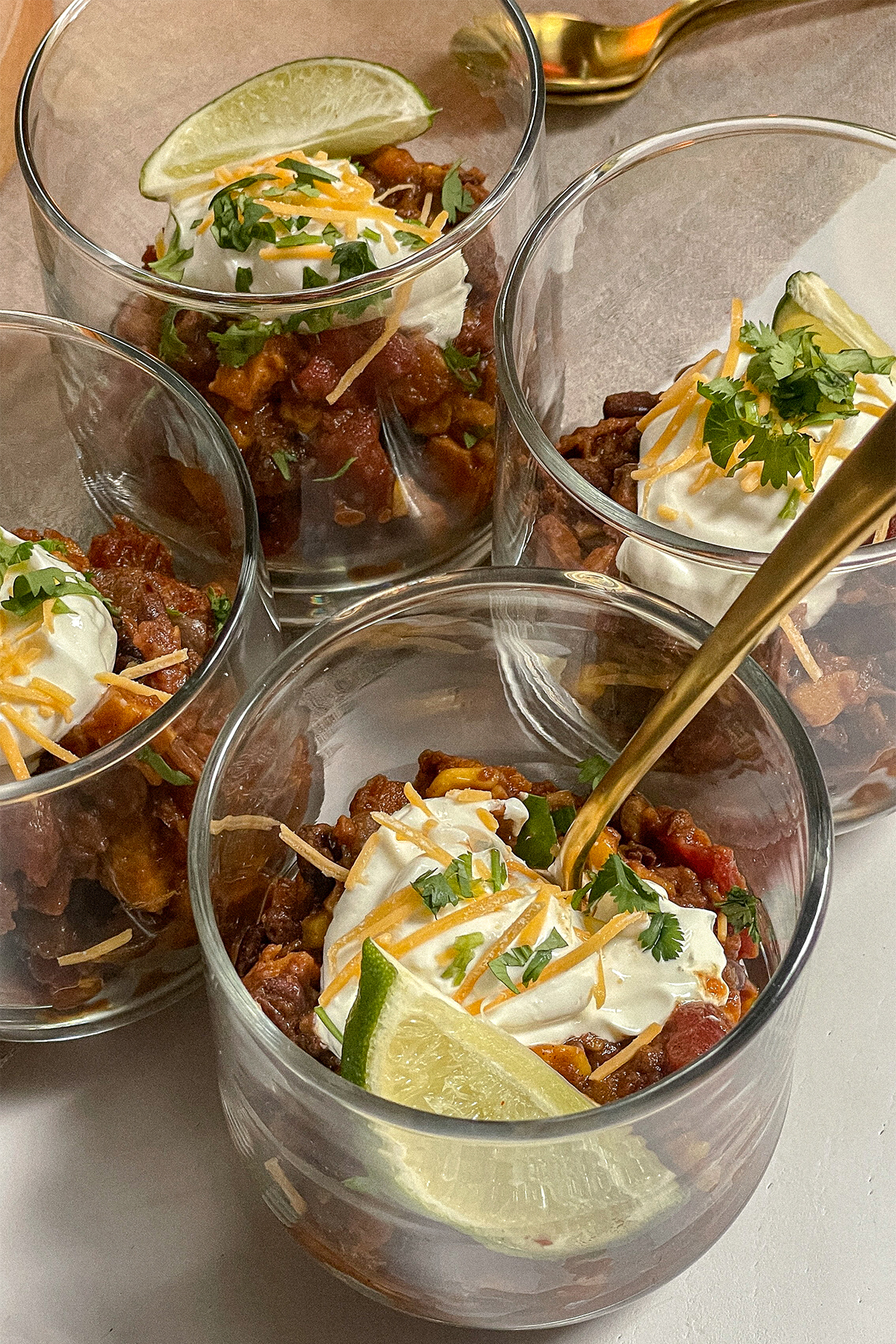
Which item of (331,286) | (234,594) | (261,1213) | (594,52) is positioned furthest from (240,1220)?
(594,52)

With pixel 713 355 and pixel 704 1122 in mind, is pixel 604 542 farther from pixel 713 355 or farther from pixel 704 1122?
pixel 704 1122

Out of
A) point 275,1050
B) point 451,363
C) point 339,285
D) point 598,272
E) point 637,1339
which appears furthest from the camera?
point 598,272

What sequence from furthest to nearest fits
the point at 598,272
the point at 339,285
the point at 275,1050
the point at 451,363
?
the point at 598,272, the point at 451,363, the point at 339,285, the point at 275,1050

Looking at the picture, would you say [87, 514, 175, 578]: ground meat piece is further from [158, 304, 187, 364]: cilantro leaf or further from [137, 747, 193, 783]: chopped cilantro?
[137, 747, 193, 783]: chopped cilantro

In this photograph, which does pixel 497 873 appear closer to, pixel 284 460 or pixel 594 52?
pixel 284 460

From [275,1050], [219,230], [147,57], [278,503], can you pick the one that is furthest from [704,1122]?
[147,57]

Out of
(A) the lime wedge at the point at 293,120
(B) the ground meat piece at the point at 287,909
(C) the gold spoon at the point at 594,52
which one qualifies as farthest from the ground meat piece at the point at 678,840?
(C) the gold spoon at the point at 594,52

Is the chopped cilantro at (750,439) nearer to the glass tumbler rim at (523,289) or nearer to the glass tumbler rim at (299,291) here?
the glass tumbler rim at (523,289)
